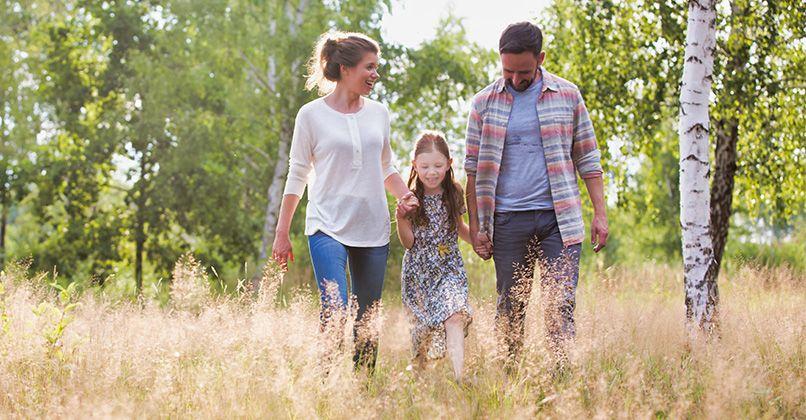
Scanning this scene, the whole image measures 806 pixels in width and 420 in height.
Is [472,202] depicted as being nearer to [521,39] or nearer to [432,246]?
[432,246]

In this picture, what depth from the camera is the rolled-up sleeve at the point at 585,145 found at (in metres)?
4.54

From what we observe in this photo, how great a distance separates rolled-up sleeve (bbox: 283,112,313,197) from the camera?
438 cm

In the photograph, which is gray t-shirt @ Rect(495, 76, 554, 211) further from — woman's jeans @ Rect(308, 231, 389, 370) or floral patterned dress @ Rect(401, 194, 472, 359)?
woman's jeans @ Rect(308, 231, 389, 370)

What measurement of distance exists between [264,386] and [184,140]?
11.1 metres

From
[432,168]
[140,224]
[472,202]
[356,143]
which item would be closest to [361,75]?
[356,143]

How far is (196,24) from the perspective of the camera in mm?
13586

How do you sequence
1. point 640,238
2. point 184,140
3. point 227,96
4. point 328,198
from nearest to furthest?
point 328,198 → point 227,96 → point 184,140 → point 640,238

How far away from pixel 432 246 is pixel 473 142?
638 mm

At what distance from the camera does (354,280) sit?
176 inches

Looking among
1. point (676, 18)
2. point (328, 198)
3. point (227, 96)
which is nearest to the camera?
point (328, 198)

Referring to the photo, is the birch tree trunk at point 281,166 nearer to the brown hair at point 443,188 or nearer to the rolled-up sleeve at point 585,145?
the brown hair at point 443,188

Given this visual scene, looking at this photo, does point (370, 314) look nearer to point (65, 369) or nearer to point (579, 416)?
point (579, 416)

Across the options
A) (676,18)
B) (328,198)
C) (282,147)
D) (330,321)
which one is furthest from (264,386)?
(282,147)

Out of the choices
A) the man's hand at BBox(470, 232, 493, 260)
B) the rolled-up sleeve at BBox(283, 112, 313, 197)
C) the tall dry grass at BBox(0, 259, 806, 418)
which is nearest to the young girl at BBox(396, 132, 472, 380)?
the man's hand at BBox(470, 232, 493, 260)
